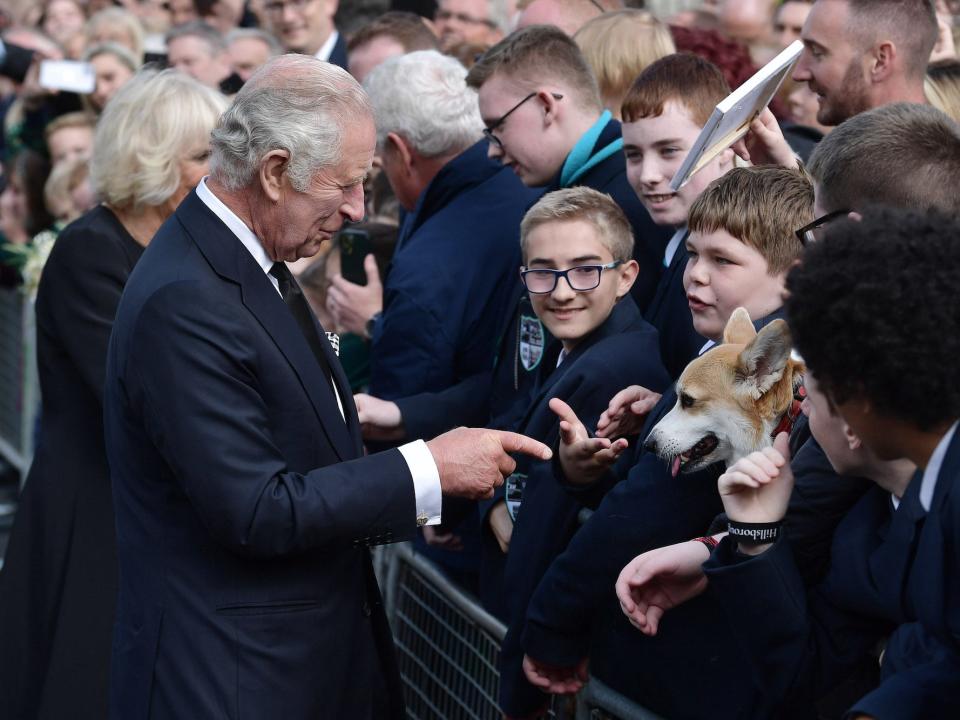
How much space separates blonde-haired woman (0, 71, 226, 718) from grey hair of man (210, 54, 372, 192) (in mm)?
1341

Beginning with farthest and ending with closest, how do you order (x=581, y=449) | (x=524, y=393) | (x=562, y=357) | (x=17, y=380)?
(x=17, y=380) → (x=524, y=393) → (x=562, y=357) → (x=581, y=449)

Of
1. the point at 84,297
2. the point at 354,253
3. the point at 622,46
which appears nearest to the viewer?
the point at 84,297

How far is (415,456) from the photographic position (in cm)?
293

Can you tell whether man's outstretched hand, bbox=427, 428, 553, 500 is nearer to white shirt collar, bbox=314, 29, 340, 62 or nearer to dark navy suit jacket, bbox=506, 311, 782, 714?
dark navy suit jacket, bbox=506, 311, 782, 714

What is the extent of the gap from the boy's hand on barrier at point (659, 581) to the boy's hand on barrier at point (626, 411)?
0.53 metres

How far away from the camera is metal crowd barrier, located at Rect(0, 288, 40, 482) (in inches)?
339

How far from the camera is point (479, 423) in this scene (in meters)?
4.53

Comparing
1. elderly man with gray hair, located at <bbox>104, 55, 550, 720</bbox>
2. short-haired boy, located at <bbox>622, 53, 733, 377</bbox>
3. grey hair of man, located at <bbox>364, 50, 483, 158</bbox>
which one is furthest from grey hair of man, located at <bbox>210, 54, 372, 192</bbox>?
grey hair of man, located at <bbox>364, 50, 483, 158</bbox>

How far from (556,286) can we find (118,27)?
22.3 feet

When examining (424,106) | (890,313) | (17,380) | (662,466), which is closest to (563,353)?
(662,466)

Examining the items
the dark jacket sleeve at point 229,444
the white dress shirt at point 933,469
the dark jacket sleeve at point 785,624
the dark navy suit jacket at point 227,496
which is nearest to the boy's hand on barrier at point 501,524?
the dark navy suit jacket at point 227,496

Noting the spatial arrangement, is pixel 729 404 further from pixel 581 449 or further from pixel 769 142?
pixel 769 142

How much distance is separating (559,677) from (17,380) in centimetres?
669

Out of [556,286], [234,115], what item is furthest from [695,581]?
[234,115]
